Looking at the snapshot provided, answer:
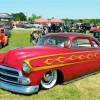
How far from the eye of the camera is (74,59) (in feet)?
20.2

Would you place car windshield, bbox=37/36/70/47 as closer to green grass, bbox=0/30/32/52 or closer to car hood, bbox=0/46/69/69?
car hood, bbox=0/46/69/69

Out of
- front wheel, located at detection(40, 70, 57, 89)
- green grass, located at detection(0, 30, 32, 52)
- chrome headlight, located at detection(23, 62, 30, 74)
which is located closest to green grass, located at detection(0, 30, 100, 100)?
front wheel, located at detection(40, 70, 57, 89)

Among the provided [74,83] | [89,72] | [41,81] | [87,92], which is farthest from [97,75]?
[41,81]

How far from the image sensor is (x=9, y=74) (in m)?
5.38

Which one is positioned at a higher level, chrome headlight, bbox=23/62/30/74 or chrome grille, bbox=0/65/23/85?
chrome headlight, bbox=23/62/30/74

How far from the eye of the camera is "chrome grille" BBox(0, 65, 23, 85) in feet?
17.1

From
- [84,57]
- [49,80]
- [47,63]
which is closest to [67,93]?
[49,80]

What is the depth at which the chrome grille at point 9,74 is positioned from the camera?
5.22 m

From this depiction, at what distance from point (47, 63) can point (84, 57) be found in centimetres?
155

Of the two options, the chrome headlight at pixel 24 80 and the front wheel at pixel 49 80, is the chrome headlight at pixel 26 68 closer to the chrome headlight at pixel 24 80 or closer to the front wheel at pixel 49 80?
the chrome headlight at pixel 24 80

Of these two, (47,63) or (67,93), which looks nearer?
(47,63)

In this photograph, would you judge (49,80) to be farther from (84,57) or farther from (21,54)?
(84,57)

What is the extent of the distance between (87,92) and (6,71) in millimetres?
2067

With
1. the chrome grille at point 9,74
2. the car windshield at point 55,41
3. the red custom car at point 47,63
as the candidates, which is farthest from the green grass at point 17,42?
the chrome grille at point 9,74
